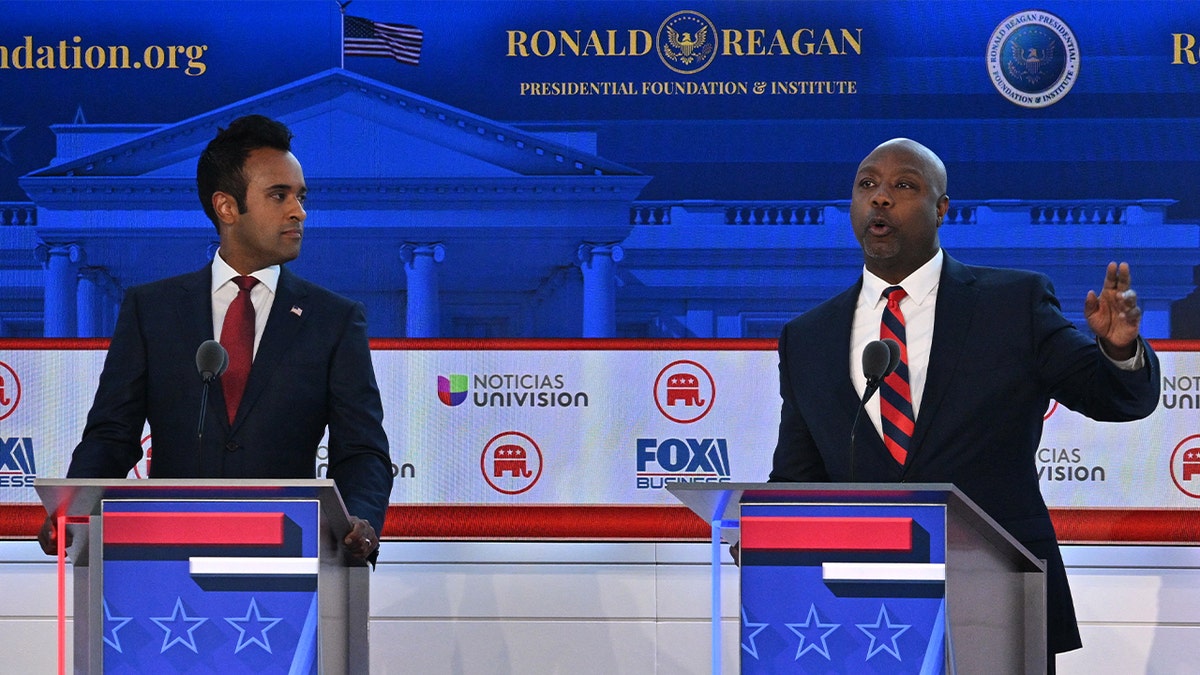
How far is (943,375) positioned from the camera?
308 centimetres

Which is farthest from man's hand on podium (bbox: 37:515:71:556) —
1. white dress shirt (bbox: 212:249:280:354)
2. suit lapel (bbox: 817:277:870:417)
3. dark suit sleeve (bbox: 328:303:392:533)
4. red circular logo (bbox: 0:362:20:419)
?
red circular logo (bbox: 0:362:20:419)

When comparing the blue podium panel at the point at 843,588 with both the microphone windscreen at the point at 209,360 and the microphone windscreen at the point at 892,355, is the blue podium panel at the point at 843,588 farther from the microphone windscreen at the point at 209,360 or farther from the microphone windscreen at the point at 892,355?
the microphone windscreen at the point at 209,360

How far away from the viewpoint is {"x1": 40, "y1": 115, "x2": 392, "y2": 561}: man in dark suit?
3.10 meters

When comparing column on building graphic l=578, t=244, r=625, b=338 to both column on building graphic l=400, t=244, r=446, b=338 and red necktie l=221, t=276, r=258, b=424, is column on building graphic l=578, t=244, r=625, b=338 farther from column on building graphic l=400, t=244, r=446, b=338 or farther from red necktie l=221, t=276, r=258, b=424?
red necktie l=221, t=276, r=258, b=424

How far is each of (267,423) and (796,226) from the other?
2101 millimetres

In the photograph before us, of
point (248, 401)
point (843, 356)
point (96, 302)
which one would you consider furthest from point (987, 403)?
point (96, 302)

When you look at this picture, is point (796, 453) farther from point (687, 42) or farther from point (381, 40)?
point (381, 40)

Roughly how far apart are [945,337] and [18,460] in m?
3.14

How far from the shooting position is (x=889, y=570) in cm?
240

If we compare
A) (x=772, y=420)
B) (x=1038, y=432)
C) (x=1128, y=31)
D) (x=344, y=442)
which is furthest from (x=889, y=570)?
(x=1128, y=31)

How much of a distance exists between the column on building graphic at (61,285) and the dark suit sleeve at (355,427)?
→ 69.3 inches

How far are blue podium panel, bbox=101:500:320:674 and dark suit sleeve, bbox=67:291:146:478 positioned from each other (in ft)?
2.16

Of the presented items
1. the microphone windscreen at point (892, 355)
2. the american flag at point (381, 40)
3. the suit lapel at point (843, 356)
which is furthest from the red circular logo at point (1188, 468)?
the american flag at point (381, 40)

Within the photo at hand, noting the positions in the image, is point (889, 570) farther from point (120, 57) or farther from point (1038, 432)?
point (120, 57)
